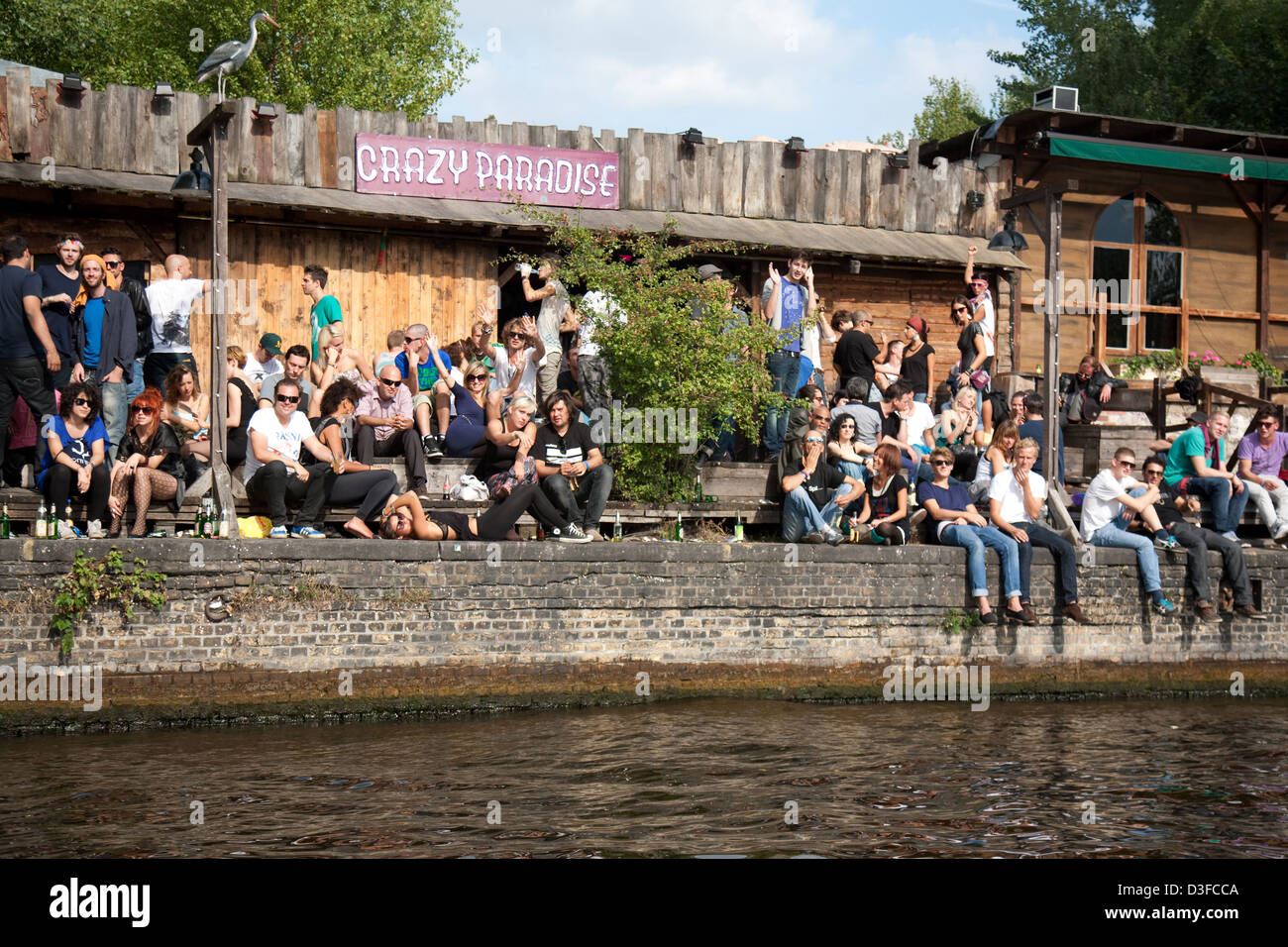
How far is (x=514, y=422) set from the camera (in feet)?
41.4

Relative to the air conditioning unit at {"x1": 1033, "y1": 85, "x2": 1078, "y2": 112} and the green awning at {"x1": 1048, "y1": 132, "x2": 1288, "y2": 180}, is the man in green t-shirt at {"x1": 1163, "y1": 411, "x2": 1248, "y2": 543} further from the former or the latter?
the air conditioning unit at {"x1": 1033, "y1": 85, "x2": 1078, "y2": 112}

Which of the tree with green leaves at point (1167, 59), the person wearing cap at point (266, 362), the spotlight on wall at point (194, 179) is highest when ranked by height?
the tree with green leaves at point (1167, 59)

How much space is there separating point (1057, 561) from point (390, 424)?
22.3 feet

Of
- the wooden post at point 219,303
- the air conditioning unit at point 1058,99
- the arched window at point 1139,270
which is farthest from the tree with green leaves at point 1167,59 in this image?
the wooden post at point 219,303

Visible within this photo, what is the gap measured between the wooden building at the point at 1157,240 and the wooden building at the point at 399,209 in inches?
39.3

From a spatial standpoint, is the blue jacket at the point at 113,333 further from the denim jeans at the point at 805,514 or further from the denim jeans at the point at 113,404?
the denim jeans at the point at 805,514

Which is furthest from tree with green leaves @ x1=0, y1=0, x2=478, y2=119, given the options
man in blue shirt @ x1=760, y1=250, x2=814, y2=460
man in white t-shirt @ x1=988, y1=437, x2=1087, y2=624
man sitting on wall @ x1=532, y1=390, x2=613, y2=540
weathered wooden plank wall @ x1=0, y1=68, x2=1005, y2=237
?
man in white t-shirt @ x1=988, y1=437, x2=1087, y2=624

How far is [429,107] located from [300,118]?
19.6 meters

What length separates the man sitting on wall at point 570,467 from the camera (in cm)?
1246

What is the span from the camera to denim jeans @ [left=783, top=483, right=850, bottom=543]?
13.1m

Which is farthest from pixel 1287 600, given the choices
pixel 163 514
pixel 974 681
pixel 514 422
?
pixel 163 514
